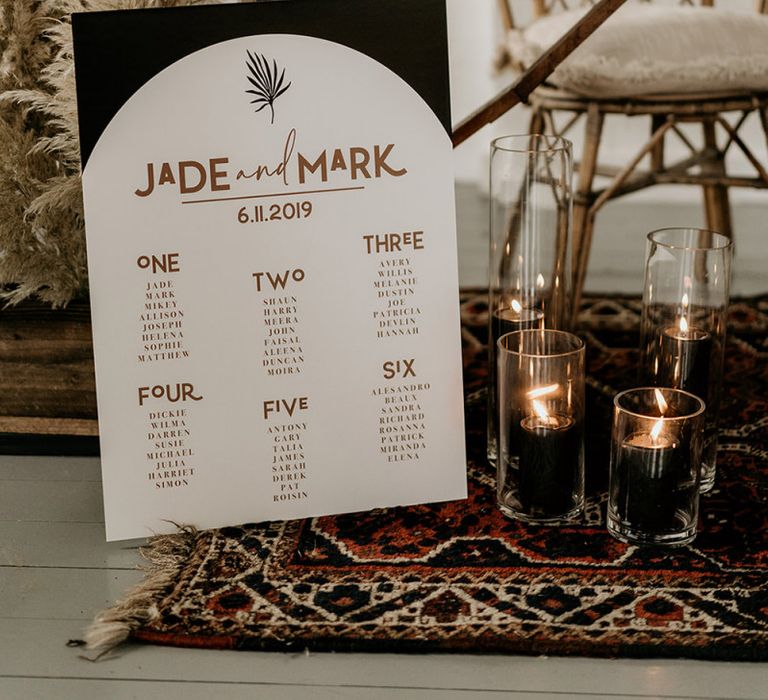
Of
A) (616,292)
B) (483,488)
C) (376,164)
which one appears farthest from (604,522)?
(616,292)

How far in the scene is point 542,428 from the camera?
3.97ft

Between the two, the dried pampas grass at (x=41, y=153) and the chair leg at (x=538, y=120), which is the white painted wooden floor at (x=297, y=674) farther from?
the chair leg at (x=538, y=120)

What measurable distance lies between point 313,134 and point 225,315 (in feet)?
0.72

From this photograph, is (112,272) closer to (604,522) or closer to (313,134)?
(313,134)

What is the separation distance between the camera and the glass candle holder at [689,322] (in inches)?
50.7

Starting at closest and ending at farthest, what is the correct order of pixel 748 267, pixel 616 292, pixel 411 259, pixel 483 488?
pixel 411 259
pixel 483 488
pixel 616 292
pixel 748 267

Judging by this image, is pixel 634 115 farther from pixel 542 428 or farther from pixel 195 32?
pixel 195 32

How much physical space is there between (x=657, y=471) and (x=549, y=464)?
0.12 meters

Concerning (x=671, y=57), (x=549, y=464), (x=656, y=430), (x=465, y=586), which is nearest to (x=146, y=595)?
(x=465, y=586)

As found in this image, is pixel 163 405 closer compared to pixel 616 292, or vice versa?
pixel 163 405

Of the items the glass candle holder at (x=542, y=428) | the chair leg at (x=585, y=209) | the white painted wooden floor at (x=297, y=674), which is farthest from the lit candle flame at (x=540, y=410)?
the chair leg at (x=585, y=209)

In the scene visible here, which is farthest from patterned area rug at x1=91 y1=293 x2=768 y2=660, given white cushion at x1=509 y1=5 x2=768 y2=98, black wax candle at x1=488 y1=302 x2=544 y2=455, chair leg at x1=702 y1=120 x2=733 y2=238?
chair leg at x1=702 y1=120 x2=733 y2=238

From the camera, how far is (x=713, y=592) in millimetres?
1128

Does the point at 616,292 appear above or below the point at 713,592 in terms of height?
above
